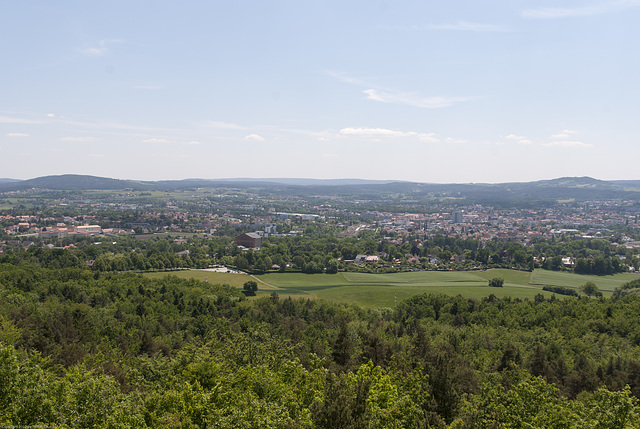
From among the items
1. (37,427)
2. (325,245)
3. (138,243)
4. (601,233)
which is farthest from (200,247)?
(601,233)

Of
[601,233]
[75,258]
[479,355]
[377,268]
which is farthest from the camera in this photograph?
[601,233]

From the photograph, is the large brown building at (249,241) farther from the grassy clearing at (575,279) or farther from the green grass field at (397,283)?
the grassy clearing at (575,279)

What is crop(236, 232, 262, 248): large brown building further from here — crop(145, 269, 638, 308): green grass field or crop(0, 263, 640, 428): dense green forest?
crop(0, 263, 640, 428): dense green forest

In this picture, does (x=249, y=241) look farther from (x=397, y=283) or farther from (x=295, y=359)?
(x=295, y=359)

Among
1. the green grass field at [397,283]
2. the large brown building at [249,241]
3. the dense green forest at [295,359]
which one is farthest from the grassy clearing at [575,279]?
the large brown building at [249,241]

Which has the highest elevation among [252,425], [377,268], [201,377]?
[252,425]

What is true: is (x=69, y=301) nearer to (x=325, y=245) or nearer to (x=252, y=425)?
(x=252, y=425)
